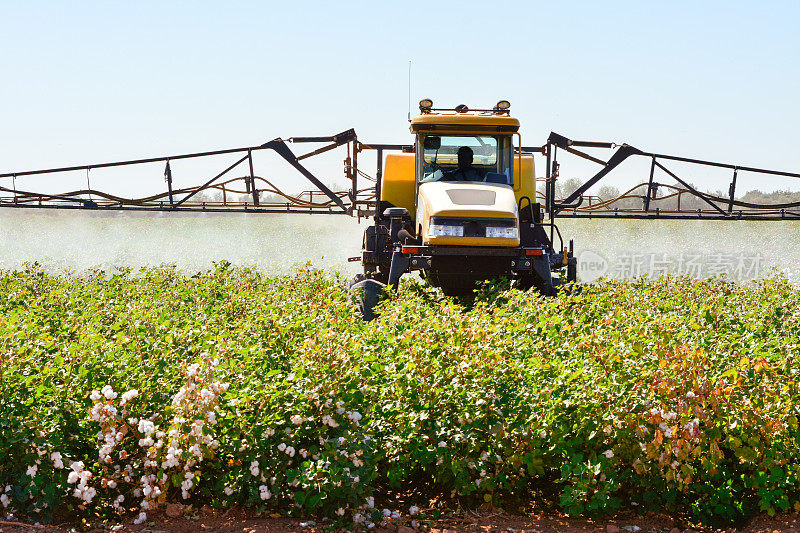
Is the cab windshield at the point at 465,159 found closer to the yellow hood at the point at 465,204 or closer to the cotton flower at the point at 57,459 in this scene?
the yellow hood at the point at 465,204

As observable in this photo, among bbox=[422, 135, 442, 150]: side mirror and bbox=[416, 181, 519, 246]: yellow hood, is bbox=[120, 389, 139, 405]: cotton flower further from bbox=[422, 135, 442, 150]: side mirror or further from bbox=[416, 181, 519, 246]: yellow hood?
bbox=[422, 135, 442, 150]: side mirror

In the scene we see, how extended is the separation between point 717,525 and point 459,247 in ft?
17.2

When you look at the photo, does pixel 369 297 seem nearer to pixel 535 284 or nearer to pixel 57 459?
pixel 535 284

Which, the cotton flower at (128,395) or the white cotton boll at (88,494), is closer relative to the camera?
the white cotton boll at (88,494)

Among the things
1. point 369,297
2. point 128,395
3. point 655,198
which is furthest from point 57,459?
point 655,198

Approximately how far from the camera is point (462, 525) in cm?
441

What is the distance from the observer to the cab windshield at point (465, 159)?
10305 mm

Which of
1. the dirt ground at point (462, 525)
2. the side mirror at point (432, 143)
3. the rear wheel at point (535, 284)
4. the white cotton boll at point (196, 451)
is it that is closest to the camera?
the white cotton boll at point (196, 451)

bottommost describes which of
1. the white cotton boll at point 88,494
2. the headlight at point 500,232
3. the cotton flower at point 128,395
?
the white cotton boll at point 88,494

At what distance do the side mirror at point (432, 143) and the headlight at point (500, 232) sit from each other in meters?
1.56

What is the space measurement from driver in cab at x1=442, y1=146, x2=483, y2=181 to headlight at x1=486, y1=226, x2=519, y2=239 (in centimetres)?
119

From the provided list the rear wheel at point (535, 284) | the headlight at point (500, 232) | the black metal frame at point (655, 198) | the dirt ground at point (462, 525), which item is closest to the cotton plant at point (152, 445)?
the dirt ground at point (462, 525)

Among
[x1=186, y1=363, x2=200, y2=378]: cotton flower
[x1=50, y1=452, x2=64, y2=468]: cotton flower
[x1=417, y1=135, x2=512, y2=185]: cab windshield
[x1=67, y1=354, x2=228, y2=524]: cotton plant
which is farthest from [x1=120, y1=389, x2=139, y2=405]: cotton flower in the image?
[x1=417, y1=135, x2=512, y2=185]: cab windshield

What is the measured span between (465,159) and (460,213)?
1.33 m
